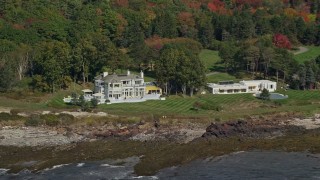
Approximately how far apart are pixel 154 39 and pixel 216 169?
229ft

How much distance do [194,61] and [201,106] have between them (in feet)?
36.6

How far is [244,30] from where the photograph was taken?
127 meters

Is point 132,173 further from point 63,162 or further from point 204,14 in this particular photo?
point 204,14

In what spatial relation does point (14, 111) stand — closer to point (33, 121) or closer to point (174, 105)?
point (33, 121)

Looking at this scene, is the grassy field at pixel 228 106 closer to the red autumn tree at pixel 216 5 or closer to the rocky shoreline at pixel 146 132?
the rocky shoreline at pixel 146 132

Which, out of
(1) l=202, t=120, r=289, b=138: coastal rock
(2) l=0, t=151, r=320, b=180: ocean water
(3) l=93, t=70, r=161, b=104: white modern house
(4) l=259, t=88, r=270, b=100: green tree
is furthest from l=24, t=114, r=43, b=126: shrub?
(4) l=259, t=88, r=270, b=100: green tree

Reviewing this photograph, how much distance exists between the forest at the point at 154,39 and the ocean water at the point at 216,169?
33639 mm

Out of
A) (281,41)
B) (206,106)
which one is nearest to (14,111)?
(206,106)

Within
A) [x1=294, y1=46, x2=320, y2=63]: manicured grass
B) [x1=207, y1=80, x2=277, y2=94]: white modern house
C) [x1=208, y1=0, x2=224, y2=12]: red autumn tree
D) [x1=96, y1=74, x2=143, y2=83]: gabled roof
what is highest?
[x1=208, y1=0, x2=224, y2=12]: red autumn tree

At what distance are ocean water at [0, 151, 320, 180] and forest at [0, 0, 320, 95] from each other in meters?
33.6

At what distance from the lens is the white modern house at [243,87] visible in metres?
91.9

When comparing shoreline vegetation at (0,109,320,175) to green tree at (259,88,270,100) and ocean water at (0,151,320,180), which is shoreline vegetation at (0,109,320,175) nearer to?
ocean water at (0,151,320,180)

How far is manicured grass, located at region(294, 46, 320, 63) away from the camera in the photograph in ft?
372

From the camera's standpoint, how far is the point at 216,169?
51.7 m
